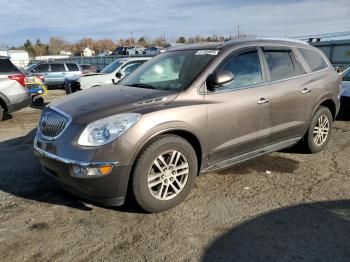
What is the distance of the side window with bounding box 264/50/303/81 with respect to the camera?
4805 mm

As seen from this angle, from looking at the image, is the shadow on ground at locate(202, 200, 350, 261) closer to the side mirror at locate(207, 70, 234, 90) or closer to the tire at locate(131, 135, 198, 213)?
the tire at locate(131, 135, 198, 213)

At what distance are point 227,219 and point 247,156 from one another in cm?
117

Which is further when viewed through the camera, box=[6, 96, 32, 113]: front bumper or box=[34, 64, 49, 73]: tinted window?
box=[34, 64, 49, 73]: tinted window

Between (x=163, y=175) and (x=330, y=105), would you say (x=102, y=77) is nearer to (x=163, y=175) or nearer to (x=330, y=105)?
(x=330, y=105)

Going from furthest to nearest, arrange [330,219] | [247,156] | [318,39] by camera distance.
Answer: [318,39] < [247,156] < [330,219]

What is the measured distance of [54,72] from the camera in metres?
21.2

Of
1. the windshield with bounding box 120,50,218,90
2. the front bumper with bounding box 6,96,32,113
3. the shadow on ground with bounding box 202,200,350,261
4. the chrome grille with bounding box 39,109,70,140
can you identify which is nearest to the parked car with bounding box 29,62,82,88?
the front bumper with bounding box 6,96,32,113

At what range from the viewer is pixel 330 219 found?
11.7 ft

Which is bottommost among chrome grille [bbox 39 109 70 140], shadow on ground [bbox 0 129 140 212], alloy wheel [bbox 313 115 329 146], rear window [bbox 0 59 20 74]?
shadow on ground [bbox 0 129 140 212]

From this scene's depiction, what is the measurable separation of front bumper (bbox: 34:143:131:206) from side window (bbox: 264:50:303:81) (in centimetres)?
254

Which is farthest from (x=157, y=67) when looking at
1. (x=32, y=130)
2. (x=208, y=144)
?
(x=32, y=130)

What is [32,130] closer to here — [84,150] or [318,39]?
[84,150]

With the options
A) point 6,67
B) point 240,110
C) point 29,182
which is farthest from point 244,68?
point 6,67

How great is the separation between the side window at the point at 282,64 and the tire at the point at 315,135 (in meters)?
0.81
